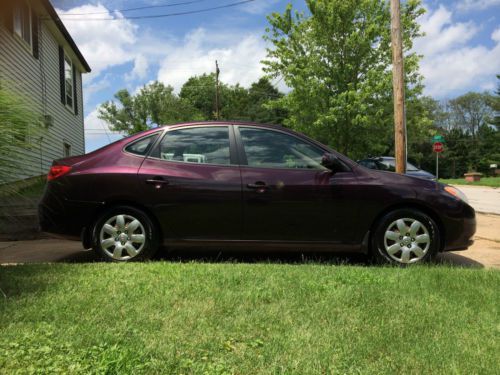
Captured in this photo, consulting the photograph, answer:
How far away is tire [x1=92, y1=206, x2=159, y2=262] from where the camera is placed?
15.5 feet

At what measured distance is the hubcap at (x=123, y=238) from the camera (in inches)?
186

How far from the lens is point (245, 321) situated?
2900 mm

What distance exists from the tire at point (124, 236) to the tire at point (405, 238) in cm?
241

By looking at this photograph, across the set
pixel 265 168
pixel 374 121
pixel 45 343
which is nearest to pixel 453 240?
pixel 265 168

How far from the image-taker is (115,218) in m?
4.76

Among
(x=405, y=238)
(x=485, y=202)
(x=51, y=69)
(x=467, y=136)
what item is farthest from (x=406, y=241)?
(x=467, y=136)

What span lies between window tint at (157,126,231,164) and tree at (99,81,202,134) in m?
42.4

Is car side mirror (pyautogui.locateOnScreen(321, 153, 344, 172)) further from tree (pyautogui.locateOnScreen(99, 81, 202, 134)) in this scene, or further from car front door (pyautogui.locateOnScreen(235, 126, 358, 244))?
tree (pyautogui.locateOnScreen(99, 81, 202, 134))

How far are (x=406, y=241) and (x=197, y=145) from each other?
8.16 ft

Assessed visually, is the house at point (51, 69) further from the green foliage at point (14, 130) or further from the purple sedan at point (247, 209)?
the green foliage at point (14, 130)

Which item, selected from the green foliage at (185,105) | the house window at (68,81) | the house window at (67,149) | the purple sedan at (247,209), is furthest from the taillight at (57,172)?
the green foliage at (185,105)

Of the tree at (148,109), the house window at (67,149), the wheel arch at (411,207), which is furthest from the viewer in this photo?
the tree at (148,109)

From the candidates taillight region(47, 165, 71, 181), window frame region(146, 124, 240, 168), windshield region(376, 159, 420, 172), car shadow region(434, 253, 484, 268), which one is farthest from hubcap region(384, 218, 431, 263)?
windshield region(376, 159, 420, 172)

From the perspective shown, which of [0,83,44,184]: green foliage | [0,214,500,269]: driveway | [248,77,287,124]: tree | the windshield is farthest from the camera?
[248,77,287,124]: tree
